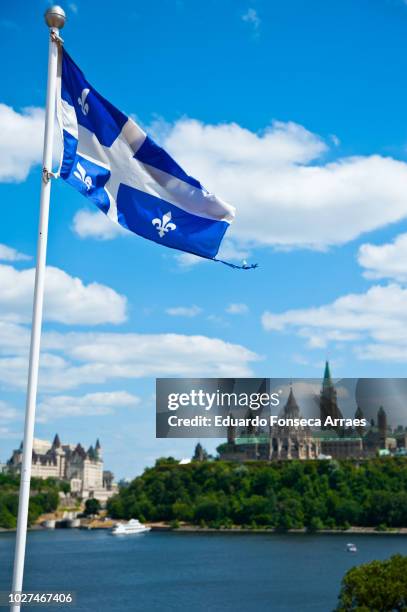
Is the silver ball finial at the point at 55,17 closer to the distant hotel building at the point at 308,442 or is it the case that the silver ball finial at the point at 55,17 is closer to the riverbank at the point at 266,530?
the riverbank at the point at 266,530

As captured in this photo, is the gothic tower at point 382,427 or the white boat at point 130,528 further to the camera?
the gothic tower at point 382,427

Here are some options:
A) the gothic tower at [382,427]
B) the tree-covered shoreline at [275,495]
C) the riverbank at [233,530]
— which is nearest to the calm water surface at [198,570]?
the riverbank at [233,530]

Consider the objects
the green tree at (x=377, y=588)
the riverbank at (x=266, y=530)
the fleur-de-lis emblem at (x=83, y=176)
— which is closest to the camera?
the fleur-de-lis emblem at (x=83, y=176)

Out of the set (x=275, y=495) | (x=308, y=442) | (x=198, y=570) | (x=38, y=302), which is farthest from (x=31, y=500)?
(x=38, y=302)

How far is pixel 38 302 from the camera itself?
5.19 m

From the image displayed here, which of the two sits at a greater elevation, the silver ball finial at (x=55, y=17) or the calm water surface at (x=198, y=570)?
the silver ball finial at (x=55, y=17)

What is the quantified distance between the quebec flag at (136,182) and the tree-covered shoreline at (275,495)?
60784 mm

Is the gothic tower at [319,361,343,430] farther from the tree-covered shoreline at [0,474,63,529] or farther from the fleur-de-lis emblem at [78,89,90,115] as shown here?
the fleur-de-lis emblem at [78,89,90,115]

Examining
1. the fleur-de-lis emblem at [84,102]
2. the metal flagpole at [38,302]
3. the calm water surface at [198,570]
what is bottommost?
the calm water surface at [198,570]

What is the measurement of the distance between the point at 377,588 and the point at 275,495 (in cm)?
5799

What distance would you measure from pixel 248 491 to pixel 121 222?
70037 mm

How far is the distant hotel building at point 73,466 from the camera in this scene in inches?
4592

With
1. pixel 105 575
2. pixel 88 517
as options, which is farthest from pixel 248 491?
pixel 105 575

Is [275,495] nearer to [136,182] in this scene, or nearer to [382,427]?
[382,427]
